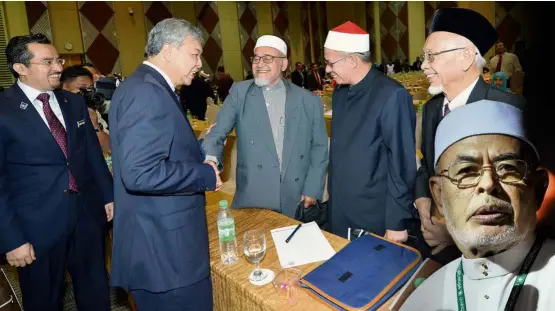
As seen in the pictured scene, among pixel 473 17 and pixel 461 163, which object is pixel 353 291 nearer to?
pixel 461 163

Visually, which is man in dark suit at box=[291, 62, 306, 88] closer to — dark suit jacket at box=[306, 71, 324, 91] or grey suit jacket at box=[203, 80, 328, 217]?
dark suit jacket at box=[306, 71, 324, 91]

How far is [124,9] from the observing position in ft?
33.1

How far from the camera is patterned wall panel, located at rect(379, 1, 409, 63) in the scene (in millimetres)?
14680

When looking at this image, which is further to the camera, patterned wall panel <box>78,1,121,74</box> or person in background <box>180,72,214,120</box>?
patterned wall panel <box>78,1,121,74</box>

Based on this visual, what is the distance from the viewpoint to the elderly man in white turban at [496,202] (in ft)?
1.82

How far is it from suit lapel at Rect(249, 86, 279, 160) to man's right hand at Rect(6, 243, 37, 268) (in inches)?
51.5

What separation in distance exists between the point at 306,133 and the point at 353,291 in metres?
1.18

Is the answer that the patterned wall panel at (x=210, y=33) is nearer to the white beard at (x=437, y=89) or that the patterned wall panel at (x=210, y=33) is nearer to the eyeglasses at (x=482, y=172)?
the white beard at (x=437, y=89)

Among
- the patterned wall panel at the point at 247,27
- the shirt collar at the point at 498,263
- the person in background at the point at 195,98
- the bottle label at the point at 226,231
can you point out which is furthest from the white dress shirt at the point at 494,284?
the patterned wall panel at the point at 247,27

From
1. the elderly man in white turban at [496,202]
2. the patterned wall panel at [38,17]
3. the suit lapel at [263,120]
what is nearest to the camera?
the elderly man in white turban at [496,202]

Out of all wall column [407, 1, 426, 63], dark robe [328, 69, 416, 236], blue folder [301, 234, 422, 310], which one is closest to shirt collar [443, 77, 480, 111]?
dark robe [328, 69, 416, 236]

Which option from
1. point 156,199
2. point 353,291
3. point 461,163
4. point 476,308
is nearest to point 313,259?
point 353,291

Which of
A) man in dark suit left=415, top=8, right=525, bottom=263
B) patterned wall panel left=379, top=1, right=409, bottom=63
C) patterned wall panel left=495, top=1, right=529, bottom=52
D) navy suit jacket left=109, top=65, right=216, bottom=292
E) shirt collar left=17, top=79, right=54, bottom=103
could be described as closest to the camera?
patterned wall panel left=495, top=1, right=529, bottom=52

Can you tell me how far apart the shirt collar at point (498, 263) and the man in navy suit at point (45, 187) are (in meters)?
1.93
